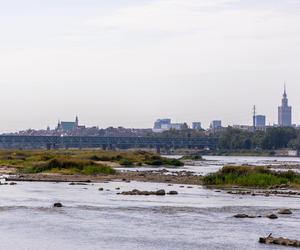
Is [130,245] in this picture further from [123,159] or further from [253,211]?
[123,159]

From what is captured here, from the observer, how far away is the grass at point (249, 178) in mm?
73750

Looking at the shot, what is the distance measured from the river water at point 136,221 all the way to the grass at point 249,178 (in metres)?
8.86

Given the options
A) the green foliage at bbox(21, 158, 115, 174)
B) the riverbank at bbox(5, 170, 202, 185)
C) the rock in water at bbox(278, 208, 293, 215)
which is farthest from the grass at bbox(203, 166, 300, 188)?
the rock in water at bbox(278, 208, 293, 215)

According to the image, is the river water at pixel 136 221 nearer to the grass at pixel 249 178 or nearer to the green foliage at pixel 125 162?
the grass at pixel 249 178

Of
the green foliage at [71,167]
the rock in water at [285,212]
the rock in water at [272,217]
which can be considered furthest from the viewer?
the green foliage at [71,167]

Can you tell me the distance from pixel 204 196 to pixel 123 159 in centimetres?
7780

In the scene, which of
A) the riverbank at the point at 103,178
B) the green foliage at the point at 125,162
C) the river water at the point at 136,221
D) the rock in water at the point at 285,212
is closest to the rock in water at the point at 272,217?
the river water at the point at 136,221

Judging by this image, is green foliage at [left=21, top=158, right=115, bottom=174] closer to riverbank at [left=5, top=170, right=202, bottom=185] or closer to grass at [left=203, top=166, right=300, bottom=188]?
riverbank at [left=5, top=170, right=202, bottom=185]

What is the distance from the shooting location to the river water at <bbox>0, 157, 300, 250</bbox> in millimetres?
37844

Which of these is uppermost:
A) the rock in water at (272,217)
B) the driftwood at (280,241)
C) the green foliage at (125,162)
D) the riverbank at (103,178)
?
the green foliage at (125,162)

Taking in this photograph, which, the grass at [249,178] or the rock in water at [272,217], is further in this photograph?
the grass at [249,178]

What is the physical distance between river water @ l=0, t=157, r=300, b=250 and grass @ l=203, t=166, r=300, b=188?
8.86 m

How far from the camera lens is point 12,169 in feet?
352

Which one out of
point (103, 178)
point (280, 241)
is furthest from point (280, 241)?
point (103, 178)
